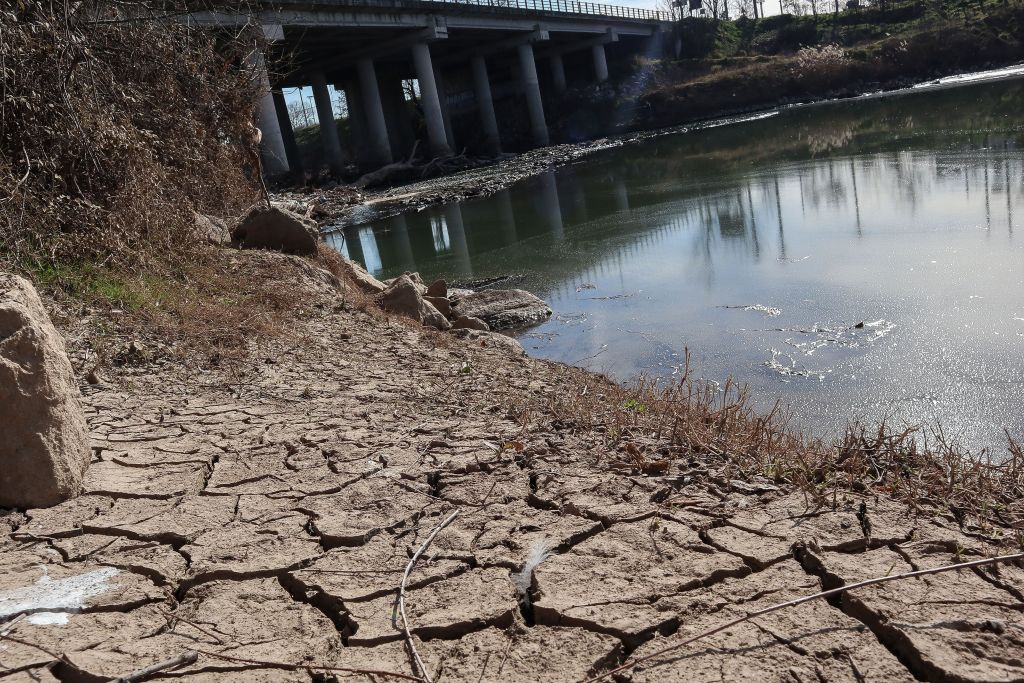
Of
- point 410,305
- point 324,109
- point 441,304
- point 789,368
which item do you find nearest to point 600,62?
point 324,109

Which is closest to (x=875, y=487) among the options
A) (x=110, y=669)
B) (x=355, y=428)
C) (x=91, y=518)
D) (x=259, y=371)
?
(x=355, y=428)

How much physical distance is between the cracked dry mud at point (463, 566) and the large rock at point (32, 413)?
0.11 metres

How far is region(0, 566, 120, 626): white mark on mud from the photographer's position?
279cm

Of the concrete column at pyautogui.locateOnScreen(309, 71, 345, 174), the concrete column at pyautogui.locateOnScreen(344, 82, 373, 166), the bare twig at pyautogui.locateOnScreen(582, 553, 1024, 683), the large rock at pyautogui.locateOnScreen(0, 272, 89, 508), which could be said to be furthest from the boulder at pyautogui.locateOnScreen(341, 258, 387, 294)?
the concrete column at pyautogui.locateOnScreen(344, 82, 373, 166)

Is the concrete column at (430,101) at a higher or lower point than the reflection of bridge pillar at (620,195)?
higher

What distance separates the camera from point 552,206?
21.4 m

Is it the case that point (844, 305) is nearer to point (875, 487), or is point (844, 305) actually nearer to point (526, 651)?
point (875, 487)

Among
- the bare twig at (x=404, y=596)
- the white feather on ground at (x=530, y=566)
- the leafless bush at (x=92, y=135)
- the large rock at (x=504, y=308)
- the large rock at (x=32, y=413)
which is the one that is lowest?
the large rock at (x=504, y=308)

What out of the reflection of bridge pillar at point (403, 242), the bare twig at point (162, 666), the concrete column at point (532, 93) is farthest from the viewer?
the concrete column at point (532, 93)

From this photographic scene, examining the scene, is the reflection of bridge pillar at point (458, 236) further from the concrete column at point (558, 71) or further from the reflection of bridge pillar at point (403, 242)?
the concrete column at point (558, 71)

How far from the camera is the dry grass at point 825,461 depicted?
3.45m

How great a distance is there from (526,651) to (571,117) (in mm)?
53919

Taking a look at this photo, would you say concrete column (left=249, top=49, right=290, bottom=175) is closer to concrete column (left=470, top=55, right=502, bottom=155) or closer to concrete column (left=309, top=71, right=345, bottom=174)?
concrete column (left=309, top=71, right=345, bottom=174)

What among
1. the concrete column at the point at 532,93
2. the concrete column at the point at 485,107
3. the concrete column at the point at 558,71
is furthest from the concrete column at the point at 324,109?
the concrete column at the point at 558,71
